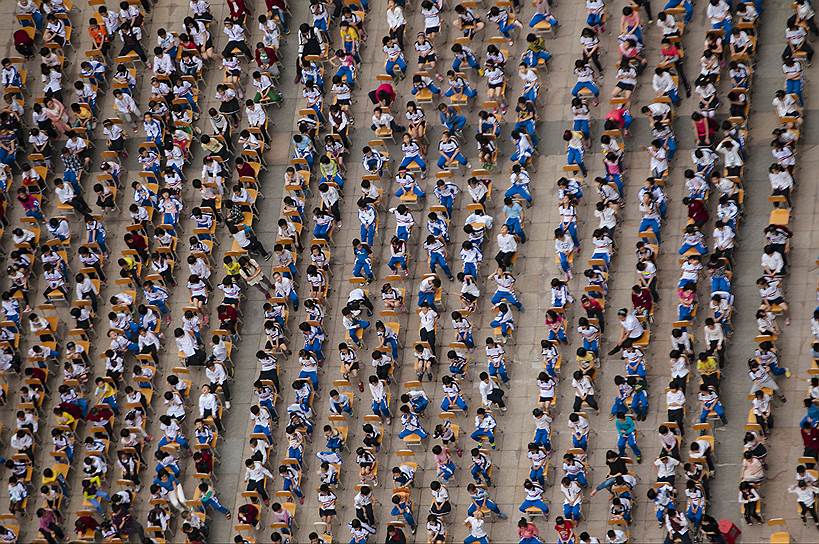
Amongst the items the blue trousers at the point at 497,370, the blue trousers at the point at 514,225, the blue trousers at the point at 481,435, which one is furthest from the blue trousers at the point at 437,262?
the blue trousers at the point at 481,435

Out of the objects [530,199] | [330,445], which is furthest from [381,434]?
[530,199]

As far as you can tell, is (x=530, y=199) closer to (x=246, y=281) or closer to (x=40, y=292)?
(x=246, y=281)

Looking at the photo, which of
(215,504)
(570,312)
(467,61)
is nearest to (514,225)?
(570,312)

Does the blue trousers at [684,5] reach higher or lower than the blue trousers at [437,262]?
higher

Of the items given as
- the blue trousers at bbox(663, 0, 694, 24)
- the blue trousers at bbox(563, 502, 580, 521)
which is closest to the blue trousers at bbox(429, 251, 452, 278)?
the blue trousers at bbox(563, 502, 580, 521)

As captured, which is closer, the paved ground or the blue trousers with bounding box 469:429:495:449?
the paved ground

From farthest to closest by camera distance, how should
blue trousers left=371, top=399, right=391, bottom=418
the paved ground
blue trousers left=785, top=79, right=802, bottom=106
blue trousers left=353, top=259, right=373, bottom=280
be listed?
blue trousers left=353, top=259, right=373, bottom=280 → blue trousers left=785, top=79, right=802, bottom=106 → blue trousers left=371, top=399, right=391, bottom=418 → the paved ground

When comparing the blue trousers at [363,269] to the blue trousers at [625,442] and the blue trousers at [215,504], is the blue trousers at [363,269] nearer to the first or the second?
the blue trousers at [215,504]

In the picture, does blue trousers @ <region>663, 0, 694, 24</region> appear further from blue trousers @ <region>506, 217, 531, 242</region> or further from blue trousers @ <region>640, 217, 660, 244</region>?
blue trousers @ <region>506, 217, 531, 242</region>
